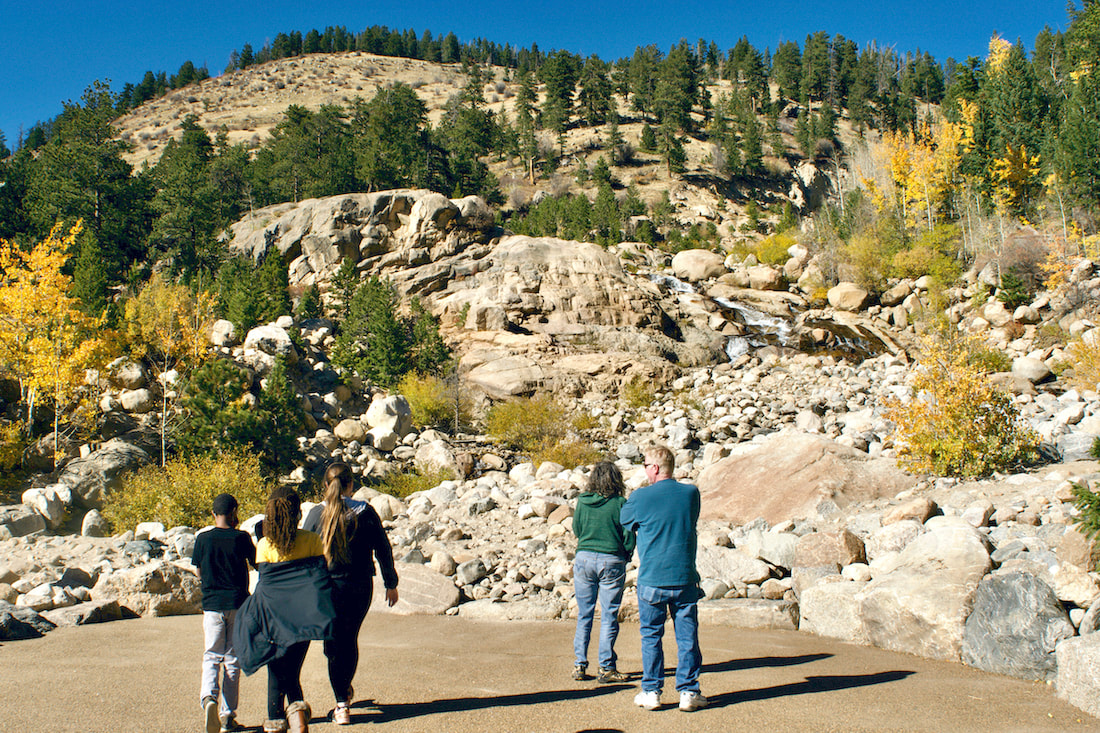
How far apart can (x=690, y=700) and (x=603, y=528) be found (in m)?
1.41

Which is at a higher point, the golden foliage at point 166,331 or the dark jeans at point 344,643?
the golden foliage at point 166,331

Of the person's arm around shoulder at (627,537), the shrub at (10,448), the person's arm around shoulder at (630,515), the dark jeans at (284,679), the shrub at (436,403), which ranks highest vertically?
the shrub at (436,403)

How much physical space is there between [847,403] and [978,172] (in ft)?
82.0

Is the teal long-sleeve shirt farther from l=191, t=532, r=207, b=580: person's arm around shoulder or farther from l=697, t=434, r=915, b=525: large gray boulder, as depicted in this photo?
l=697, t=434, r=915, b=525: large gray boulder

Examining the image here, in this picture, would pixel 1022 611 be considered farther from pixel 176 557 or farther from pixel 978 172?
pixel 978 172

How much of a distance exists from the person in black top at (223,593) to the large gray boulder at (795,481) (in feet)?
31.1

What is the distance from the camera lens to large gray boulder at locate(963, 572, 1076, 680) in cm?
559

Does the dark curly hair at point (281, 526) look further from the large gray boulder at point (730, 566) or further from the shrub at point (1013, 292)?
the shrub at point (1013, 292)

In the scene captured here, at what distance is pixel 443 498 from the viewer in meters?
17.5

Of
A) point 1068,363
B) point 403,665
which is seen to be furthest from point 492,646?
point 1068,363

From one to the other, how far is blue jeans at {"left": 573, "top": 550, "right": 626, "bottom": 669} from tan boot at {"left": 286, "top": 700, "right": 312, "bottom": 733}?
7.28 ft

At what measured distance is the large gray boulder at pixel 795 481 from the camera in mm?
12141

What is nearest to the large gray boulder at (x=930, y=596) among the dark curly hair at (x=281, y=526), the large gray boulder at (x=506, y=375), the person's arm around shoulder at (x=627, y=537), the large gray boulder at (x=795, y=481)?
the person's arm around shoulder at (x=627, y=537)

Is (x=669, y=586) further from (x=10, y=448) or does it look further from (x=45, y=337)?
(x=45, y=337)
